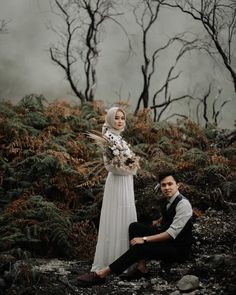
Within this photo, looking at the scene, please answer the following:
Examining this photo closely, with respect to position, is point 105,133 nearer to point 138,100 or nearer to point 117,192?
point 117,192

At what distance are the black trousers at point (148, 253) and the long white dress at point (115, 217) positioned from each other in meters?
0.30

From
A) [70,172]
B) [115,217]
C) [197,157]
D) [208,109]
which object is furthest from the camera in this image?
[208,109]

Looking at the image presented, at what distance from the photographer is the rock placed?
4.44 m

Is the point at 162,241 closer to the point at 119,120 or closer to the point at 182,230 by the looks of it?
the point at 182,230

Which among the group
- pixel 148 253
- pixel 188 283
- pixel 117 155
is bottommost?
pixel 188 283

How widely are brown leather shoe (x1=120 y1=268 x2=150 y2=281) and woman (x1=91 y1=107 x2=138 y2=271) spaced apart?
0.83 ft

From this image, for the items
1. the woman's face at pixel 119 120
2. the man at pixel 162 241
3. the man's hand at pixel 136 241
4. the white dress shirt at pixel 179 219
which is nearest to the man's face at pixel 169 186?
the man at pixel 162 241

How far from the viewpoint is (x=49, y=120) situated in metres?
10.3

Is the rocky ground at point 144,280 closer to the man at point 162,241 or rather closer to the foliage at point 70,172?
the man at point 162,241

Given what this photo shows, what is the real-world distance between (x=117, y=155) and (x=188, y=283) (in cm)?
167

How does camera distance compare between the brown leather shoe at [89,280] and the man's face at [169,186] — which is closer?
the brown leather shoe at [89,280]

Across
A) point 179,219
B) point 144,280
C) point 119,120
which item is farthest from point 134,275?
point 119,120

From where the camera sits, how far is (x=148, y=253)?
478cm

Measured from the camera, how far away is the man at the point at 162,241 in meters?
4.73
